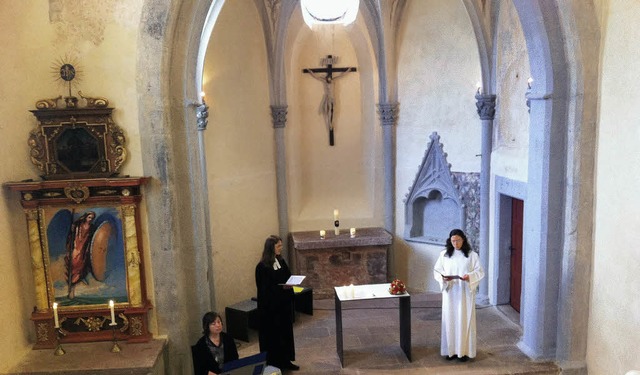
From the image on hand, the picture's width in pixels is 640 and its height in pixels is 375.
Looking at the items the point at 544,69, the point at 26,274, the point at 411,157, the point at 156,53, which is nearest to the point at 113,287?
the point at 26,274

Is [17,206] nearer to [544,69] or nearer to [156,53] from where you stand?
[156,53]

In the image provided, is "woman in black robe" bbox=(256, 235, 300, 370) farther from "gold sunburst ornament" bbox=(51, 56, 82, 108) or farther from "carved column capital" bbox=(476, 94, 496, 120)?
"carved column capital" bbox=(476, 94, 496, 120)

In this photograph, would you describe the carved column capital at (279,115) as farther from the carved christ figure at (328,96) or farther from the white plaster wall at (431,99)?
the white plaster wall at (431,99)

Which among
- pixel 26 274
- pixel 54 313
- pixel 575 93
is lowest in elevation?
pixel 54 313

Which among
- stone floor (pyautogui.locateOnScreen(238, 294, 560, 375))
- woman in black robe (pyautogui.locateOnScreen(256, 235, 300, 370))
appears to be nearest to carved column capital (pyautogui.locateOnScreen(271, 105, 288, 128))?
stone floor (pyautogui.locateOnScreen(238, 294, 560, 375))

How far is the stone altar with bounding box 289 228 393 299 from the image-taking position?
9.80m

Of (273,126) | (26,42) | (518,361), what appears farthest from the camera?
(273,126)

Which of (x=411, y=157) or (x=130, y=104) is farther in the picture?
(x=411, y=157)

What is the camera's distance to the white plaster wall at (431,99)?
9.34 m

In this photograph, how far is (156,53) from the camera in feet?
17.1

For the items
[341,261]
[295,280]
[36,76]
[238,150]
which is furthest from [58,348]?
[341,261]

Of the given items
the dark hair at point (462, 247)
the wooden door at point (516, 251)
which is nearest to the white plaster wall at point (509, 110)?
the wooden door at point (516, 251)

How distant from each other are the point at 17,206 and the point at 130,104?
63.2 inches

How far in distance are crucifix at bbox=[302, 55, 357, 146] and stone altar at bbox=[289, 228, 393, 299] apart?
2570 mm
